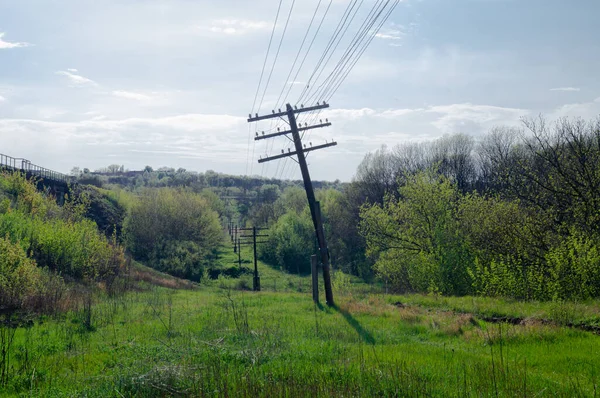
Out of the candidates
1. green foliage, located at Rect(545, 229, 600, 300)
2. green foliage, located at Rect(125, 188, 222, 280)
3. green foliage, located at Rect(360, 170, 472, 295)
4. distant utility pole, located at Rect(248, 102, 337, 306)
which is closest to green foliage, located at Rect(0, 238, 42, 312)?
distant utility pole, located at Rect(248, 102, 337, 306)

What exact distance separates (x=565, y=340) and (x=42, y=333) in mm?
12763

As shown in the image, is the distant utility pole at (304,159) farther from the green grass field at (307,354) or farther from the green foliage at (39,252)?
the green foliage at (39,252)

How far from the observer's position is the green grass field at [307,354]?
6.98m

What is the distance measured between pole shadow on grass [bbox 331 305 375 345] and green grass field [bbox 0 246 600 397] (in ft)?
0.18

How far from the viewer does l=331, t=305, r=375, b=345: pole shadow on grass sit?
462 inches

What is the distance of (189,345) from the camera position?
32.0ft

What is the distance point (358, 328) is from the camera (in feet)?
44.1

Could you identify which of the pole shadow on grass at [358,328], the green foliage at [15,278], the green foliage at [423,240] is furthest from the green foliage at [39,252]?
the green foliage at [423,240]

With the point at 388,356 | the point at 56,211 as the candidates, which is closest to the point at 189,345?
the point at 388,356

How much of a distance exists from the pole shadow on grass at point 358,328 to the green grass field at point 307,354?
2.2 inches

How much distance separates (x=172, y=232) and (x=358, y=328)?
5214 cm

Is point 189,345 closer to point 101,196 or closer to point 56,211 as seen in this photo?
point 56,211

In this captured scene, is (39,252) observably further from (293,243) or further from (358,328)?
(293,243)

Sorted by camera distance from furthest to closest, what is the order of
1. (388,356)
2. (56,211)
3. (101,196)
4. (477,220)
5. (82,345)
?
(101,196) < (56,211) < (477,220) < (82,345) < (388,356)
